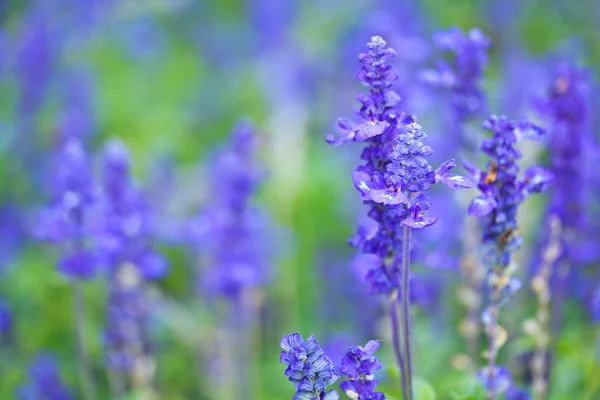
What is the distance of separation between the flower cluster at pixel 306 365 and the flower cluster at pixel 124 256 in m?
1.43

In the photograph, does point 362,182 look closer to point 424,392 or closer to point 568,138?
point 424,392

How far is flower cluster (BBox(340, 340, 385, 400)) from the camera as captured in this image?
65.1 inches

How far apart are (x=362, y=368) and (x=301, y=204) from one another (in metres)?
3.43

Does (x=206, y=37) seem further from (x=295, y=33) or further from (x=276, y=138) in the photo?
(x=276, y=138)

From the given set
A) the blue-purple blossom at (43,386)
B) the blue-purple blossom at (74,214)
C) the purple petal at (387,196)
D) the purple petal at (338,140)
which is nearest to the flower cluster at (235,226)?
the blue-purple blossom at (74,214)

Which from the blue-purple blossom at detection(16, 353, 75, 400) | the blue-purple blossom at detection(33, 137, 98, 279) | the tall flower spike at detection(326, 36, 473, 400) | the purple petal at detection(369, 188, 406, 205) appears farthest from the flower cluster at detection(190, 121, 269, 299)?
the purple petal at detection(369, 188, 406, 205)

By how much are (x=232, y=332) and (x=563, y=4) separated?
3.95 meters

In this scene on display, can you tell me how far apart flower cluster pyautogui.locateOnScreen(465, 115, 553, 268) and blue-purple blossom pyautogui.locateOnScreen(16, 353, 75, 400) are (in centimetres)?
232

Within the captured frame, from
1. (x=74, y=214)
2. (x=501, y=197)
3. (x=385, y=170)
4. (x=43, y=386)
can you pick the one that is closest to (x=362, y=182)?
(x=385, y=170)

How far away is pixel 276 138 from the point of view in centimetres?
550

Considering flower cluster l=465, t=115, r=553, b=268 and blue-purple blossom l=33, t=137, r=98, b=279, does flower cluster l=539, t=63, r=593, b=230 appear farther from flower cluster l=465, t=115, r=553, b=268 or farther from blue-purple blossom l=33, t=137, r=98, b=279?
blue-purple blossom l=33, t=137, r=98, b=279

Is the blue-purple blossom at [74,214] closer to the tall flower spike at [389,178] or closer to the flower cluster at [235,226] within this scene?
the flower cluster at [235,226]

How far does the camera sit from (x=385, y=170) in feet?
5.85

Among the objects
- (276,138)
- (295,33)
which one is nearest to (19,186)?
(276,138)
